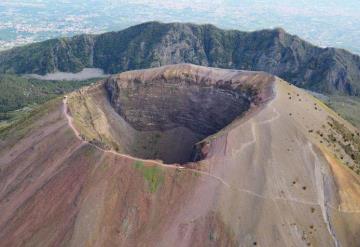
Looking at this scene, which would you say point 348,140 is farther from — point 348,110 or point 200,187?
point 348,110

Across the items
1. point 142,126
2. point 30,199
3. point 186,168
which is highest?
point 186,168

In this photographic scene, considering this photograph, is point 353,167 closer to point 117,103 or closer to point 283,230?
point 283,230

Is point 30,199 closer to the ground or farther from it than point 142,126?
farther from it

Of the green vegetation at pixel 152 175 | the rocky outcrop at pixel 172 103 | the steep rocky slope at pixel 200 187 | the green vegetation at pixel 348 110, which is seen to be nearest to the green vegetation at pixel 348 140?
the steep rocky slope at pixel 200 187

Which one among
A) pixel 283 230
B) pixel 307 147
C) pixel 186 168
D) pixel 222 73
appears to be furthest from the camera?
pixel 222 73

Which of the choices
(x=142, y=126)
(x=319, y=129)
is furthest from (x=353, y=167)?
(x=142, y=126)

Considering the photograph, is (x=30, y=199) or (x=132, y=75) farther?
(x=132, y=75)

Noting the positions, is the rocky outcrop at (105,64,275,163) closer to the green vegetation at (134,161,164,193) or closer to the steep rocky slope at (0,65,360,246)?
the steep rocky slope at (0,65,360,246)

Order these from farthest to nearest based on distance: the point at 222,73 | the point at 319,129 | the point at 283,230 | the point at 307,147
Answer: the point at 222,73 → the point at 319,129 → the point at 307,147 → the point at 283,230
